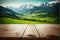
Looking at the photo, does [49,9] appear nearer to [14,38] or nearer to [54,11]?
[54,11]

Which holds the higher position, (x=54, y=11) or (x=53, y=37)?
(x=54, y=11)

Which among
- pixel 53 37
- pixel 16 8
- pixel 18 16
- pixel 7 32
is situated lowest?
pixel 53 37

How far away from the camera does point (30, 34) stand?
64.5 inches

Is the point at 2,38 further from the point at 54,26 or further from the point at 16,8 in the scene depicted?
the point at 54,26

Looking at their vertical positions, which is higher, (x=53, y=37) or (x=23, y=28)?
(x=23, y=28)

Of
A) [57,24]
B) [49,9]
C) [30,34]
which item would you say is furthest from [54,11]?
[30,34]

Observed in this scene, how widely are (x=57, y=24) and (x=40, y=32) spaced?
26 cm

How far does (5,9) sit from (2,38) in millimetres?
397

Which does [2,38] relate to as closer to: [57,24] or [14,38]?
[14,38]

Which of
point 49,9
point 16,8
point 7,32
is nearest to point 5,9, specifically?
point 16,8

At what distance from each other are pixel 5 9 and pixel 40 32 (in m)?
0.58

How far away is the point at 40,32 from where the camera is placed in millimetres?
1645

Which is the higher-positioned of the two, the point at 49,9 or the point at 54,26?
the point at 49,9

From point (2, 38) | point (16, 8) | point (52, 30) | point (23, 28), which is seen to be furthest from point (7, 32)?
point (52, 30)
